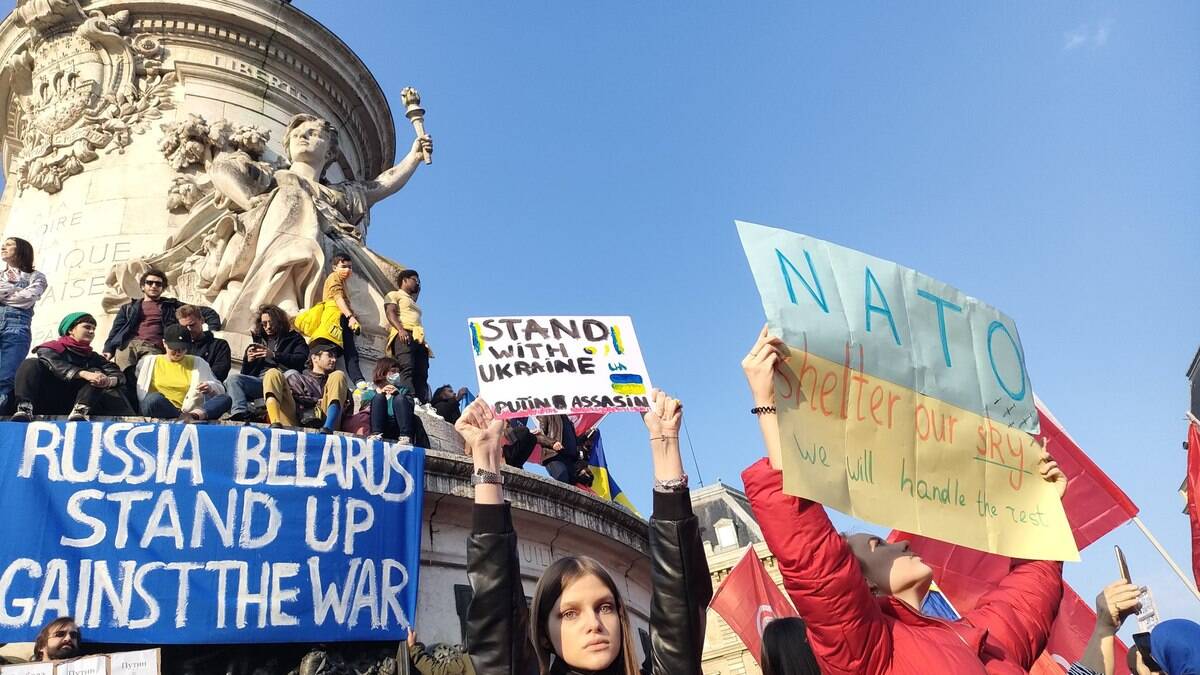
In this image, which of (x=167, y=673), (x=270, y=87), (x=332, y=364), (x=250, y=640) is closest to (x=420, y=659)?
(x=250, y=640)

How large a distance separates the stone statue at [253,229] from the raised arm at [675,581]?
866 cm

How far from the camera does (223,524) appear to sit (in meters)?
6.79

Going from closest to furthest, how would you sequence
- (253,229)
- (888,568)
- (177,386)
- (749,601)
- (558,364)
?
1. (888,568)
2. (558,364)
3. (749,601)
4. (177,386)
5. (253,229)

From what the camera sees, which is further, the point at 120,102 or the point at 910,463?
the point at 120,102

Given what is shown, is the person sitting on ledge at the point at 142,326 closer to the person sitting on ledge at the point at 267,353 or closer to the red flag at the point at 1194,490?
the person sitting on ledge at the point at 267,353

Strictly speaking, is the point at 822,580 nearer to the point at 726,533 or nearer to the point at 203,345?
the point at 203,345

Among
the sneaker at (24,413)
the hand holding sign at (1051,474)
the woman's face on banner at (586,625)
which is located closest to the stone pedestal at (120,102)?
the sneaker at (24,413)

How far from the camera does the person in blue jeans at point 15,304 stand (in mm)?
8039

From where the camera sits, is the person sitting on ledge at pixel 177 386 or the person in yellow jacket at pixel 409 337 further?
the person in yellow jacket at pixel 409 337

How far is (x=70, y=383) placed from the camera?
23.9 feet

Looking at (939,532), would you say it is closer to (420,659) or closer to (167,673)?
(420,659)

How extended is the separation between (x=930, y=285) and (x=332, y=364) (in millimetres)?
6204

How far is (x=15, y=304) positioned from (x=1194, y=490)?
27.8ft

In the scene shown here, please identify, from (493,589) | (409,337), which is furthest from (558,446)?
(493,589)
